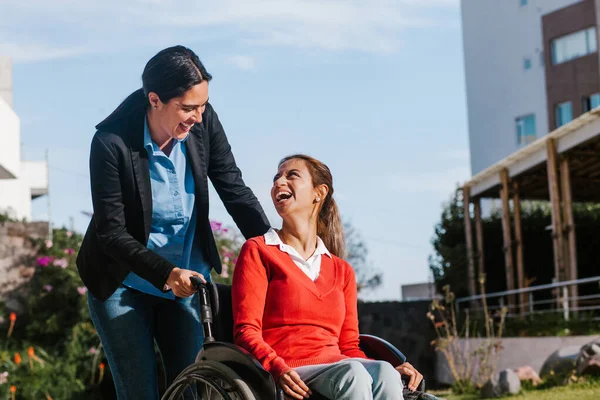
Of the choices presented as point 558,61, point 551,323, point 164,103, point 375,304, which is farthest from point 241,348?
point 558,61

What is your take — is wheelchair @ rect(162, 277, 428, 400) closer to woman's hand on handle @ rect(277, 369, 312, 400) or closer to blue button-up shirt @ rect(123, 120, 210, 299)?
woman's hand on handle @ rect(277, 369, 312, 400)

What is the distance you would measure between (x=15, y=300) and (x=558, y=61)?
21.2 meters

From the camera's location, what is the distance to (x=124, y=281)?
341 centimetres

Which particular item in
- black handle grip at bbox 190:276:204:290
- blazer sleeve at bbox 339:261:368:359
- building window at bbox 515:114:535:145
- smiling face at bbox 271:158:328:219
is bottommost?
blazer sleeve at bbox 339:261:368:359

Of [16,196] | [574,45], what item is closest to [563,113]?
[574,45]

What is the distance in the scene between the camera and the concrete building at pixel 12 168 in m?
14.9

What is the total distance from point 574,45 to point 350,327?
26285 mm

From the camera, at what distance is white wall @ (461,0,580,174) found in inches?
1200

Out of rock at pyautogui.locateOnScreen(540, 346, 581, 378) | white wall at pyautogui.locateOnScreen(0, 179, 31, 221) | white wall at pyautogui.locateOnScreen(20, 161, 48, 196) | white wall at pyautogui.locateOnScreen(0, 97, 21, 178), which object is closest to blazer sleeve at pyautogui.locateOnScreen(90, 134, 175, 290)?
rock at pyautogui.locateOnScreen(540, 346, 581, 378)

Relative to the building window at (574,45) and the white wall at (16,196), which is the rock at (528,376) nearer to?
the white wall at (16,196)

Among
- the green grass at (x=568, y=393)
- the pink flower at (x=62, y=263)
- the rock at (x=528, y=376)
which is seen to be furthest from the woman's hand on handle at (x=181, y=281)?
the pink flower at (x=62, y=263)

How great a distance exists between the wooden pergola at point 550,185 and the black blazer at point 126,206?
11049mm

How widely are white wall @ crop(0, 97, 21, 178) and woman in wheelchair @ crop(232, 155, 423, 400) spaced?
11.7m

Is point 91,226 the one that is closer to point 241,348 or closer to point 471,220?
point 241,348
